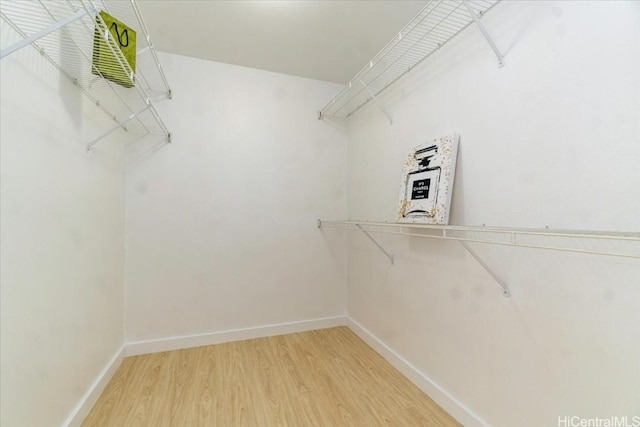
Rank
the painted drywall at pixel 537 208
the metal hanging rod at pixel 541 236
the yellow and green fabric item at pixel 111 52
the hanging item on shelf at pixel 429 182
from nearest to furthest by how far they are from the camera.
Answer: the metal hanging rod at pixel 541 236, the painted drywall at pixel 537 208, the yellow and green fabric item at pixel 111 52, the hanging item on shelf at pixel 429 182

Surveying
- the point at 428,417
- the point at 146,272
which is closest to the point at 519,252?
the point at 428,417

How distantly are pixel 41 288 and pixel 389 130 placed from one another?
6.92 ft

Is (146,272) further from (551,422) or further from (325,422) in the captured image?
(551,422)

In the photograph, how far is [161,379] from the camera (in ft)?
5.79

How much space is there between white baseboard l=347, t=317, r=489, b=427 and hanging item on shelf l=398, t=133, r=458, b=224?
0.94 meters

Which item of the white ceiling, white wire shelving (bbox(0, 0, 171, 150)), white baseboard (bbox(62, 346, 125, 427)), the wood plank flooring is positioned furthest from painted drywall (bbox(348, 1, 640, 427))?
white baseboard (bbox(62, 346, 125, 427))

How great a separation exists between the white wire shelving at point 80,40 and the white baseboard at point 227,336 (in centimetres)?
150

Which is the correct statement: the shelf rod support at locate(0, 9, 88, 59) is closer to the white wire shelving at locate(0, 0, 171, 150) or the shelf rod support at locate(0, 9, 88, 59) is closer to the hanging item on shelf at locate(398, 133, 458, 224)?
the white wire shelving at locate(0, 0, 171, 150)

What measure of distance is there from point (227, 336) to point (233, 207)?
42.6 inches

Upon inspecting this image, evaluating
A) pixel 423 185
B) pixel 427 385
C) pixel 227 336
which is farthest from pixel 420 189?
pixel 227 336

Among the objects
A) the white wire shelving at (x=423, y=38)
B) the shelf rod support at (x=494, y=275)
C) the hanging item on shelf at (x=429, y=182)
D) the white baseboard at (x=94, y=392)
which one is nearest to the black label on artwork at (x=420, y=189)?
the hanging item on shelf at (x=429, y=182)

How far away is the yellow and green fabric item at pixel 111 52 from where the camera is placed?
3.77 ft

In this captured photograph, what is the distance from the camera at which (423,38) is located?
59.7 inches

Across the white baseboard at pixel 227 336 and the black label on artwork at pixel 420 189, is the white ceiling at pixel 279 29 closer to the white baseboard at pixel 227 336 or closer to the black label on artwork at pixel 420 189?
the black label on artwork at pixel 420 189
